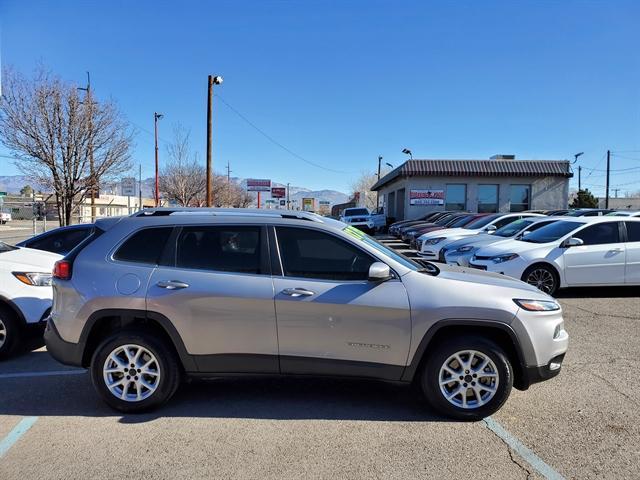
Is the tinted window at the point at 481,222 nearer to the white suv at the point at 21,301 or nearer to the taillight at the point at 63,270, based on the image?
the white suv at the point at 21,301

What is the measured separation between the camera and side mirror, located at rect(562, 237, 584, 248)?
8.59 metres

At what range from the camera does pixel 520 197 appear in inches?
1225

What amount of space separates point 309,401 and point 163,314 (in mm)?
1537

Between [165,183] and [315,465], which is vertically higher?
[165,183]

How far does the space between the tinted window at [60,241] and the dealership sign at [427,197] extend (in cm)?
2567

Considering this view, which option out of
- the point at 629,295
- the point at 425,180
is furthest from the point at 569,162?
the point at 629,295

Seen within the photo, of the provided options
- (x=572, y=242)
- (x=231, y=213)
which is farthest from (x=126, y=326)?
(x=572, y=242)

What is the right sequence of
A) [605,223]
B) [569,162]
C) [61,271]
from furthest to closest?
[569,162]
[605,223]
[61,271]

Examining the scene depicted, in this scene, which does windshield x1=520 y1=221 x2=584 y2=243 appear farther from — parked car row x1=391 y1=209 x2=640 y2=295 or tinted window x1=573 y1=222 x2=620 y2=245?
tinted window x1=573 y1=222 x2=620 y2=245

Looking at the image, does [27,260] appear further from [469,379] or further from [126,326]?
[469,379]

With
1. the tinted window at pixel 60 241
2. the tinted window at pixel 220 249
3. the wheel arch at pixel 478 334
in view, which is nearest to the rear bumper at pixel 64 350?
the tinted window at pixel 220 249

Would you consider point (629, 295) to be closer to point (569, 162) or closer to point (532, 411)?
point (532, 411)

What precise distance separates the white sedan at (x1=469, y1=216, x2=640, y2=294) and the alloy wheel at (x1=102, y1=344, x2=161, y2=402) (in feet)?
22.4

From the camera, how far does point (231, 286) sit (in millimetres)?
3834
